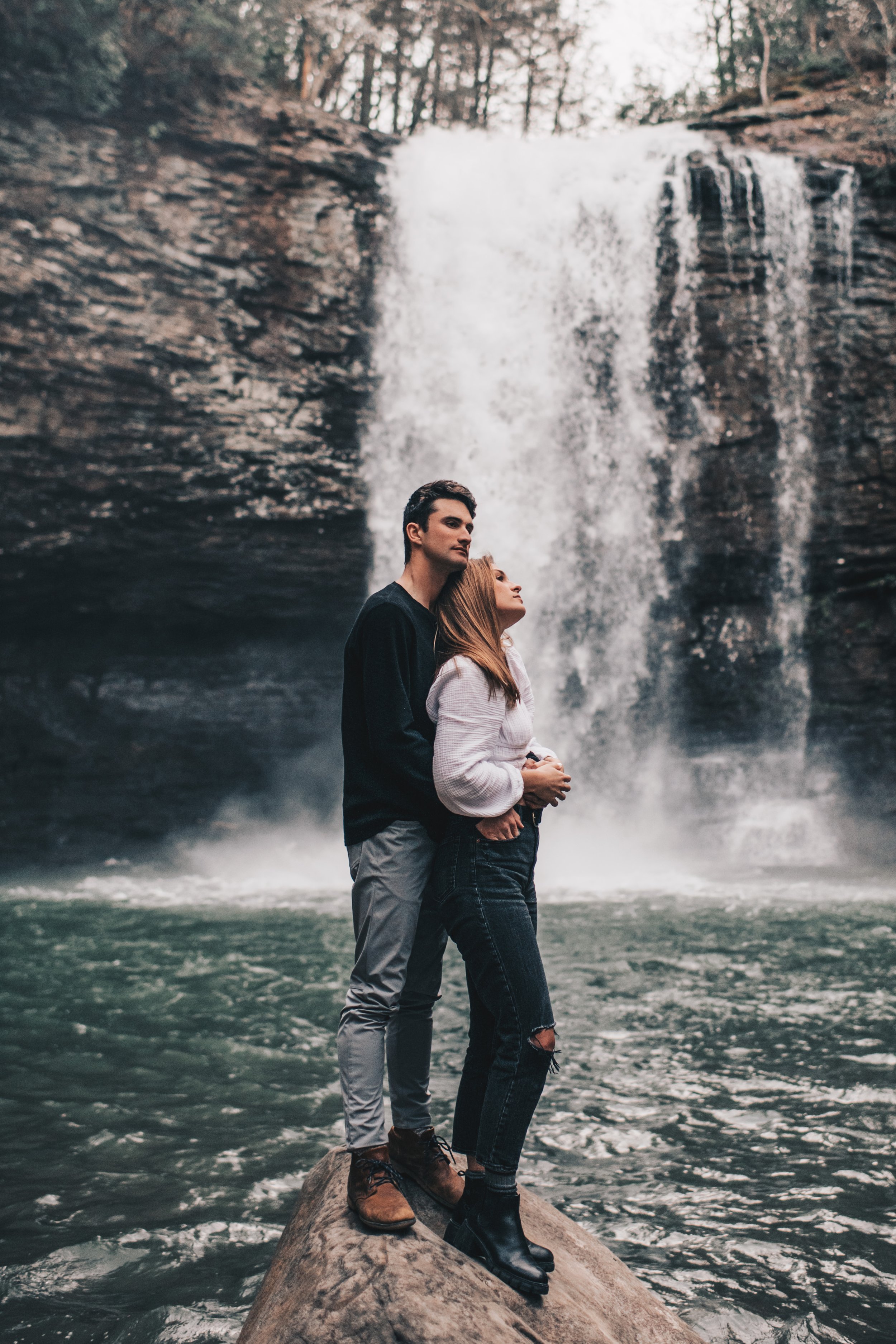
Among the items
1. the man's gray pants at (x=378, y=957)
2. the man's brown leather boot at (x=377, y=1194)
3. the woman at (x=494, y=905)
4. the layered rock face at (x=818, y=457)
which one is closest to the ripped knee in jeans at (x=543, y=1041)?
the woman at (x=494, y=905)

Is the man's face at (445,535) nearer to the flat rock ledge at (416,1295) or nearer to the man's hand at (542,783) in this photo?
the man's hand at (542,783)

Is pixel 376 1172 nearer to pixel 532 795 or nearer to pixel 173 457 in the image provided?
pixel 532 795

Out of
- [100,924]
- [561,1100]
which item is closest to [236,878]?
[100,924]

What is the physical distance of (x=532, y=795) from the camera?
254cm

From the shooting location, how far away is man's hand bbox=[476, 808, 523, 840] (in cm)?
242

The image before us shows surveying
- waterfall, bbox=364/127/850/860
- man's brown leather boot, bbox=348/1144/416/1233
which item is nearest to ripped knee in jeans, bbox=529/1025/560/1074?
man's brown leather boot, bbox=348/1144/416/1233

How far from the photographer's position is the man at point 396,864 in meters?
2.39

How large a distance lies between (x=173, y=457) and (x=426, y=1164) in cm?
1119

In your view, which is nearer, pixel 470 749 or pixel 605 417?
pixel 470 749

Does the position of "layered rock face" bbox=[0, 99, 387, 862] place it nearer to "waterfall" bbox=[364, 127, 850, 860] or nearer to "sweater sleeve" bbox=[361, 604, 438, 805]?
"waterfall" bbox=[364, 127, 850, 860]

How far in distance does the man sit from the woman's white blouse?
0.07 m

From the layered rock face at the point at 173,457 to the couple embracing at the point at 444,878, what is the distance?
35.2 ft

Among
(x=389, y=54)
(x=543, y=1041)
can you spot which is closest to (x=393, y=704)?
(x=543, y=1041)

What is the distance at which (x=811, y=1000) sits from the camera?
244 inches
